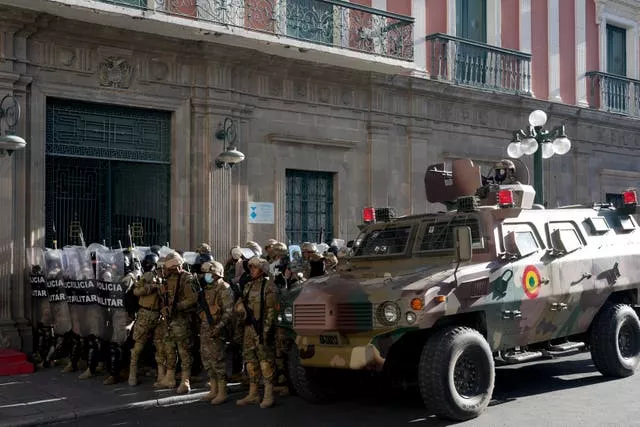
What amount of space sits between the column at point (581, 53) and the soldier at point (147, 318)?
1413 centimetres

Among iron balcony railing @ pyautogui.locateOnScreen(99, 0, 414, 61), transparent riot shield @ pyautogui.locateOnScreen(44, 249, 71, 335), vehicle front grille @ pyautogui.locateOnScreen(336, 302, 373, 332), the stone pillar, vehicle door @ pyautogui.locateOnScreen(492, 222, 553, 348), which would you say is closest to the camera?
vehicle front grille @ pyautogui.locateOnScreen(336, 302, 373, 332)

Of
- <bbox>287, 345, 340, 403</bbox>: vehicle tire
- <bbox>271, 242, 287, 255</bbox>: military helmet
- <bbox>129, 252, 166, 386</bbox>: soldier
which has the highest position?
<bbox>271, 242, 287, 255</bbox>: military helmet

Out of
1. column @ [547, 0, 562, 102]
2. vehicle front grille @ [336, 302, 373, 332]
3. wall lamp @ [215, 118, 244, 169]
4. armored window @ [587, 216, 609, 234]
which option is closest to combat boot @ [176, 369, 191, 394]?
vehicle front grille @ [336, 302, 373, 332]

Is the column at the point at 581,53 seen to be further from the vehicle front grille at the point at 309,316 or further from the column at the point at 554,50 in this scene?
the vehicle front grille at the point at 309,316

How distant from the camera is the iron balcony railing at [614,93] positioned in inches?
821

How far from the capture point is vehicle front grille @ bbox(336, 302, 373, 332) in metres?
8.02

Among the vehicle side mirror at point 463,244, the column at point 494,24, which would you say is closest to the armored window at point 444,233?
the vehicle side mirror at point 463,244

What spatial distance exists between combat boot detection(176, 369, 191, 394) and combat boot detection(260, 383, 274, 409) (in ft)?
3.80

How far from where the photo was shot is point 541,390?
9375 millimetres

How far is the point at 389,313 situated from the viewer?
7938 millimetres

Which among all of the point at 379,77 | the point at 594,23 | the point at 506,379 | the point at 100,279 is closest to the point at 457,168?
the point at 506,379

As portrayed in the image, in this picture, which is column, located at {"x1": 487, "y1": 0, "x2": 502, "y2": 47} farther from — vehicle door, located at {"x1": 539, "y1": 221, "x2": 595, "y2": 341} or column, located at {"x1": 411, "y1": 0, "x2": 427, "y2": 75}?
vehicle door, located at {"x1": 539, "y1": 221, "x2": 595, "y2": 341}

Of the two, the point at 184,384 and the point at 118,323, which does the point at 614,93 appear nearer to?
the point at 118,323

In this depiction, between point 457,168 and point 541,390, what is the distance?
3.07 meters
